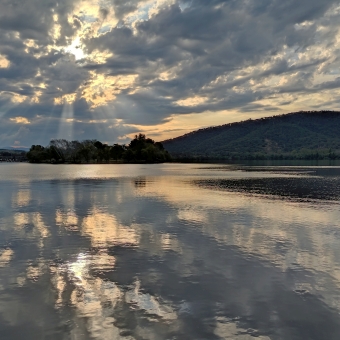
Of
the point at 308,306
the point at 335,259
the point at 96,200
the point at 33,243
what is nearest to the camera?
the point at 308,306

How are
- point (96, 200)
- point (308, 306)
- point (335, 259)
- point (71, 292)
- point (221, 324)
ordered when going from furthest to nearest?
point (96, 200) → point (335, 259) → point (71, 292) → point (308, 306) → point (221, 324)

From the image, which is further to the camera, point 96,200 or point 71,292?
point 96,200

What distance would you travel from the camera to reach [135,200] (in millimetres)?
46188

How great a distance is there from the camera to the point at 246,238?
24.8 metres

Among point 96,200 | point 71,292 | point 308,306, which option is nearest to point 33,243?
point 71,292

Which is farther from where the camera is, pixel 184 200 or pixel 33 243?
pixel 184 200

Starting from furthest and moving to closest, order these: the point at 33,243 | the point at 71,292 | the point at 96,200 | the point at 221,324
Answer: the point at 96,200 → the point at 33,243 → the point at 71,292 → the point at 221,324

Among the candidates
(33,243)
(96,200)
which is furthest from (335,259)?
(96,200)

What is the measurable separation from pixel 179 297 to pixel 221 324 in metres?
2.54

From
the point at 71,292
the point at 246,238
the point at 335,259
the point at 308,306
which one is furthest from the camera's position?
the point at 246,238

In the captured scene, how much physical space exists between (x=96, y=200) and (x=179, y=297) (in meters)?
33.2

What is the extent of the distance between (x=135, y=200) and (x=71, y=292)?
31475 millimetres

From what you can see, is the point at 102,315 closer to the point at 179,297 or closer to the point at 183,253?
the point at 179,297

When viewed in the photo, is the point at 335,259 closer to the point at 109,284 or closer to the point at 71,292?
the point at 109,284
